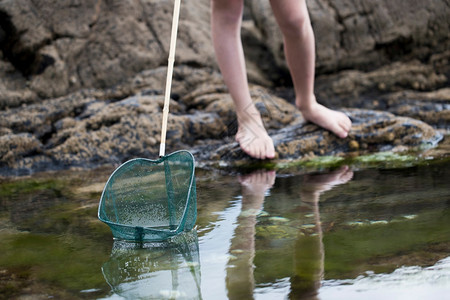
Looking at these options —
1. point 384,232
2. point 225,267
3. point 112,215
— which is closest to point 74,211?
point 112,215

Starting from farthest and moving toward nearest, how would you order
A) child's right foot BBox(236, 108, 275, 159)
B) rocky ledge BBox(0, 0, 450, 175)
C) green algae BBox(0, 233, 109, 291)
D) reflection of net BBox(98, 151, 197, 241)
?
rocky ledge BBox(0, 0, 450, 175)
child's right foot BBox(236, 108, 275, 159)
reflection of net BBox(98, 151, 197, 241)
green algae BBox(0, 233, 109, 291)

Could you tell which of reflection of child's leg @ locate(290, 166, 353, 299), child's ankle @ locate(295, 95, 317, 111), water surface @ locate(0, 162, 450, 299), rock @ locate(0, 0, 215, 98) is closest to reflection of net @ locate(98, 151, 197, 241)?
water surface @ locate(0, 162, 450, 299)

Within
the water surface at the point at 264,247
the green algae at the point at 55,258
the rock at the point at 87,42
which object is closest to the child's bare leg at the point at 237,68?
the water surface at the point at 264,247

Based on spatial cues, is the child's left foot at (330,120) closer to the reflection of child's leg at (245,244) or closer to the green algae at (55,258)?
the reflection of child's leg at (245,244)

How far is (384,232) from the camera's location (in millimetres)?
1975

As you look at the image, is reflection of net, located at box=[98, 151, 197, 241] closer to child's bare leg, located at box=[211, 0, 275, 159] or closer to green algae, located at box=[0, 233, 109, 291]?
green algae, located at box=[0, 233, 109, 291]

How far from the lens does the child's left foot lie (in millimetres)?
4023

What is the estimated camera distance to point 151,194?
2414 mm

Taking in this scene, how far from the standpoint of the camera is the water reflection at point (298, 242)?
158 centimetres

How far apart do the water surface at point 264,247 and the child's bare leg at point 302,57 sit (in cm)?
106

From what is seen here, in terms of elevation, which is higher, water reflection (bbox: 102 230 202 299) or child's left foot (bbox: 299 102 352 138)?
child's left foot (bbox: 299 102 352 138)

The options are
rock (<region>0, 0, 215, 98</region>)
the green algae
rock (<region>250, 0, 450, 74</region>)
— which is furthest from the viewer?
rock (<region>250, 0, 450, 74</region>)

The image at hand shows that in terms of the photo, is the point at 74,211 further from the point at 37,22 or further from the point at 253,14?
the point at 253,14

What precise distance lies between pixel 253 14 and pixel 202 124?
2.66m
